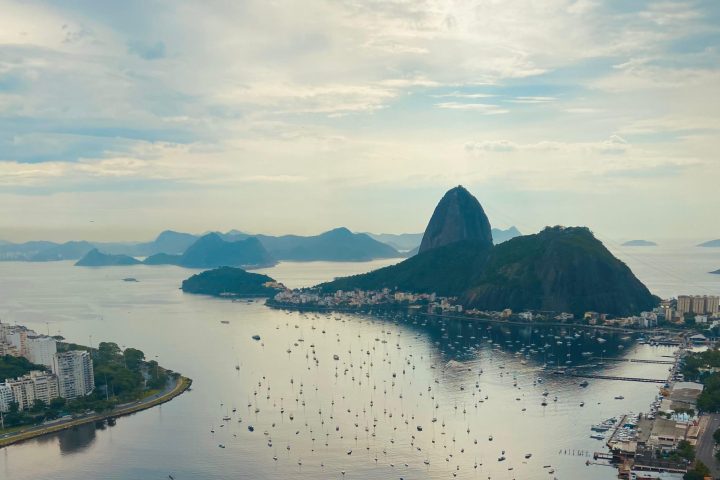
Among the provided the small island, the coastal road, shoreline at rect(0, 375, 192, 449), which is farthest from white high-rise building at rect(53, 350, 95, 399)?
the small island

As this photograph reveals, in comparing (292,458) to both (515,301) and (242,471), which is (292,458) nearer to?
(242,471)

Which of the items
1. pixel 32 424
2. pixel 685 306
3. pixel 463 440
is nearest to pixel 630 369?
pixel 463 440

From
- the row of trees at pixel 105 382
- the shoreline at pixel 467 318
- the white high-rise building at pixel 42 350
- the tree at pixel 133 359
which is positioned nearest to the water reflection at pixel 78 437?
the row of trees at pixel 105 382

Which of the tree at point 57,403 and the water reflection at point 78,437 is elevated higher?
the tree at point 57,403

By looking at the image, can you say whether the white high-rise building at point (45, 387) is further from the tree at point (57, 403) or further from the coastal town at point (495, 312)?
the coastal town at point (495, 312)

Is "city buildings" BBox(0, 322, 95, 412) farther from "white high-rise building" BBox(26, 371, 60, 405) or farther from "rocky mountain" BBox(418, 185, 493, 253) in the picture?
"rocky mountain" BBox(418, 185, 493, 253)

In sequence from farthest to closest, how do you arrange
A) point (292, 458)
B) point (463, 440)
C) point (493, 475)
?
point (463, 440) → point (292, 458) → point (493, 475)
